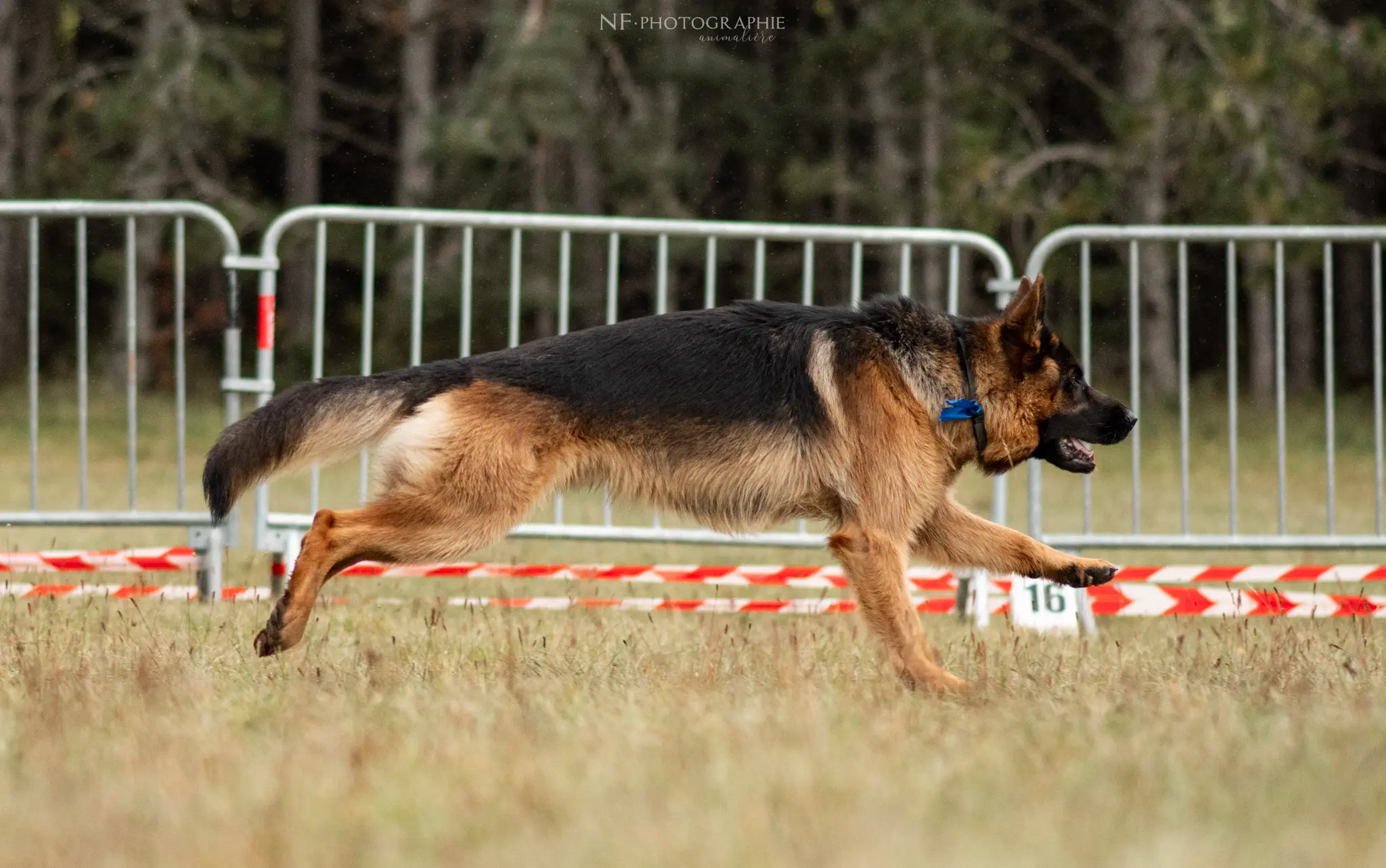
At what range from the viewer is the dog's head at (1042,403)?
5.39m

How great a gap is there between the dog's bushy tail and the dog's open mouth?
2.01 metres

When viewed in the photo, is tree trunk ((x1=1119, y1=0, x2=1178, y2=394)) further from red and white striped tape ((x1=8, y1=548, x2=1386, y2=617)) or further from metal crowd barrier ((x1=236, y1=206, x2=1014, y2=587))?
red and white striped tape ((x1=8, y1=548, x2=1386, y2=617))

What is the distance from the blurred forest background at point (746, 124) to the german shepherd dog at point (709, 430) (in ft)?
41.6

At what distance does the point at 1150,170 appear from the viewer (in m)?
19.6

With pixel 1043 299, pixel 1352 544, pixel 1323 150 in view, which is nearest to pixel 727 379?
pixel 1043 299

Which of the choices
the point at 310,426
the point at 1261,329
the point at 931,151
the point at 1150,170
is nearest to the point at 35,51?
the point at 931,151

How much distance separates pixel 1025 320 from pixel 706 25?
64.8ft

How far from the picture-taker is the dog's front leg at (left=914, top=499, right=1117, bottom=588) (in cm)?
557

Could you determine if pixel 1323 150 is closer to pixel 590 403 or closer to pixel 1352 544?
pixel 1352 544

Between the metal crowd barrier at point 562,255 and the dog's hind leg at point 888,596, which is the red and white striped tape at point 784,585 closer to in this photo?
the metal crowd barrier at point 562,255

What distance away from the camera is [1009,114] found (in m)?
22.4

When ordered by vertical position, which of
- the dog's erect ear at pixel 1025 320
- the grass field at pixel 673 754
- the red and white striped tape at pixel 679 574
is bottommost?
the grass field at pixel 673 754

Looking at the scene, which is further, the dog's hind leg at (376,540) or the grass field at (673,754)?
the dog's hind leg at (376,540)

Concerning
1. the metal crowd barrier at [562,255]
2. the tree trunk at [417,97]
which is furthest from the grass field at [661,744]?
the tree trunk at [417,97]
